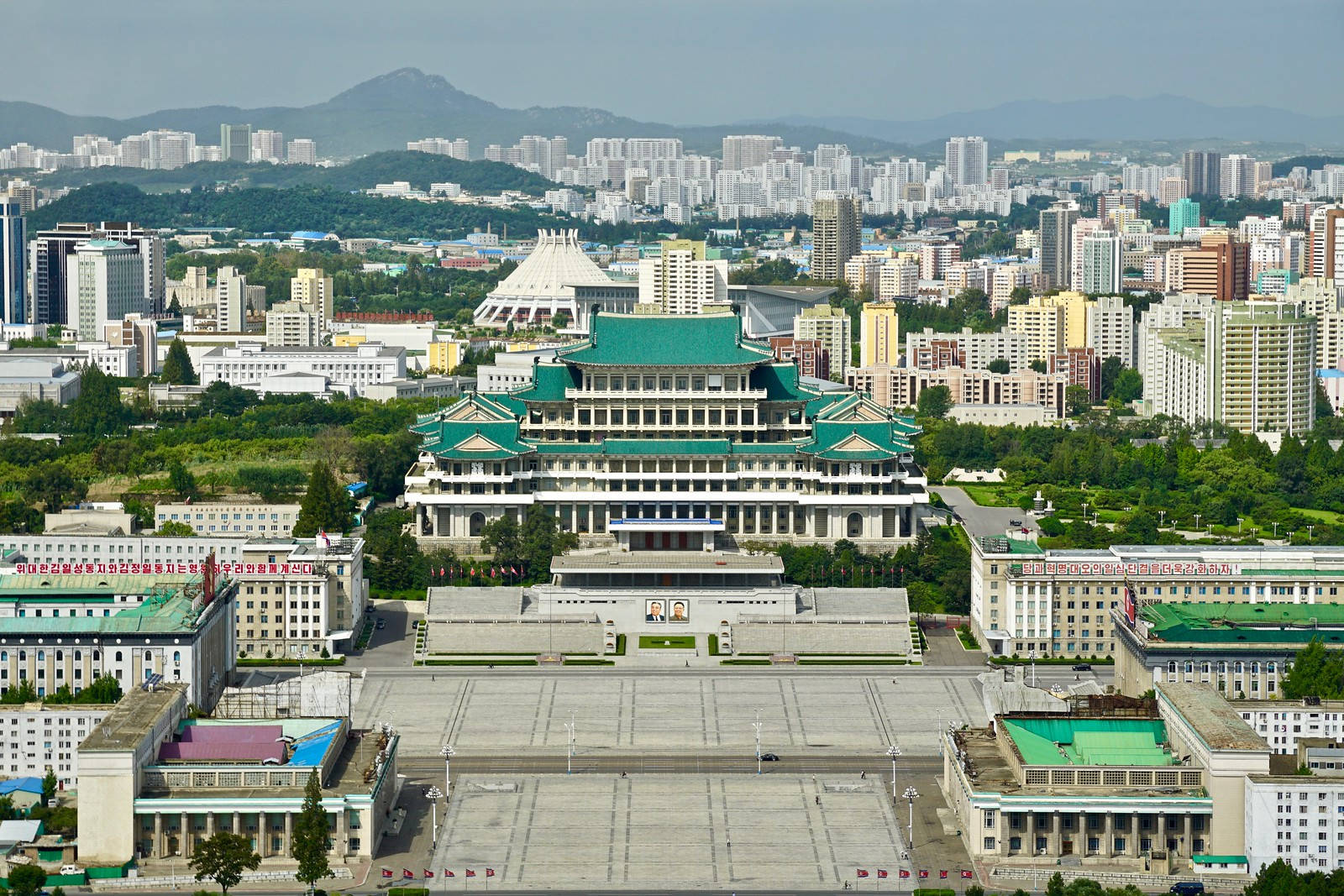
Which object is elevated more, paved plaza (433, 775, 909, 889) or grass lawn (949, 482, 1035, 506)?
grass lawn (949, 482, 1035, 506)

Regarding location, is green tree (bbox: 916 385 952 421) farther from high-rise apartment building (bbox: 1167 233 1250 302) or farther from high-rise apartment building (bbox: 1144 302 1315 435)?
high-rise apartment building (bbox: 1167 233 1250 302)

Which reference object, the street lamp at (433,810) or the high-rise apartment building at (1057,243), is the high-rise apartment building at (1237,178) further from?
the street lamp at (433,810)

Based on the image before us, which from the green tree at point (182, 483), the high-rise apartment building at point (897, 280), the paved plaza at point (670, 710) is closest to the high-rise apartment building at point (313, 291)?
the high-rise apartment building at point (897, 280)

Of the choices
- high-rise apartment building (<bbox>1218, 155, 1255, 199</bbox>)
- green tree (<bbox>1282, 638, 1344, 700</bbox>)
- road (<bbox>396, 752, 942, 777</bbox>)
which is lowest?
road (<bbox>396, 752, 942, 777</bbox>)

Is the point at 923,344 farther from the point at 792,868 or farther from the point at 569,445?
the point at 792,868

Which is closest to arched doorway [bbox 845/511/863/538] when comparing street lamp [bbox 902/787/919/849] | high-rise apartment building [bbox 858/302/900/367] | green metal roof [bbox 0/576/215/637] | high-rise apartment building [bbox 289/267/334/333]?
street lamp [bbox 902/787/919/849]

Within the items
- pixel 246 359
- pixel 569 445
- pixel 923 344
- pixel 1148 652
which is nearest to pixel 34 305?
pixel 246 359

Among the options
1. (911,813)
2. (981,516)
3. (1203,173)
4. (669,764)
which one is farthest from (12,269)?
(1203,173)
